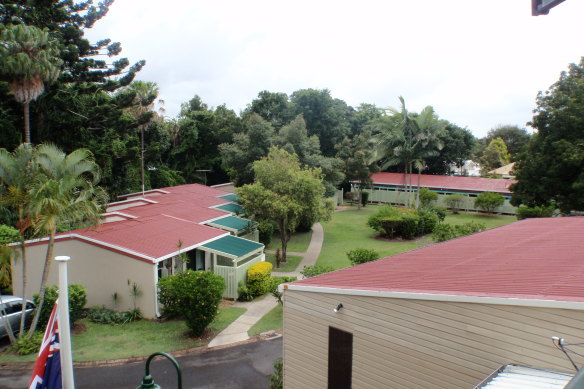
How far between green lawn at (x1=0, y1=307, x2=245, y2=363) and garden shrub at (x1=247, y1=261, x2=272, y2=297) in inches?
97.7

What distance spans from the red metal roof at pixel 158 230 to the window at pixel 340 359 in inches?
351

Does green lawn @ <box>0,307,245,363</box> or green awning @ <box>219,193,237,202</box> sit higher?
green awning @ <box>219,193,237,202</box>

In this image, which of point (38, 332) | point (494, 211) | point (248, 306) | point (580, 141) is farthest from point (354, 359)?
Answer: point (494, 211)

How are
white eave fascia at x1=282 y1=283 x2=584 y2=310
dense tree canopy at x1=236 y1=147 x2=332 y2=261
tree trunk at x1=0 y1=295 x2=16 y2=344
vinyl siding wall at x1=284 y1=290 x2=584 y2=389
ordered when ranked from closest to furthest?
white eave fascia at x1=282 y1=283 x2=584 y2=310 → vinyl siding wall at x1=284 y1=290 x2=584 y2=389 → tree trunk at x1=0 y1=295 x2=16 y2=344 → dense tree canopy at x1=236 y1=147 x2=332 y2=261

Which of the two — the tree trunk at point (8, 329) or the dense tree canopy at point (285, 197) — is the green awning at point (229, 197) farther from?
the tree trunk at point (8, 329)

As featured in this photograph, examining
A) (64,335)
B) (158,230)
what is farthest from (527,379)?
(158,230)

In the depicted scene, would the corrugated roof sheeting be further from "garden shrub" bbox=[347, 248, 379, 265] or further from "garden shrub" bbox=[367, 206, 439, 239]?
"garden shrub" bbox=[367, 206, 439, 239]

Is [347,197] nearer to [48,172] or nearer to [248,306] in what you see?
[248,306]

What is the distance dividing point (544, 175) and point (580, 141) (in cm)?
282

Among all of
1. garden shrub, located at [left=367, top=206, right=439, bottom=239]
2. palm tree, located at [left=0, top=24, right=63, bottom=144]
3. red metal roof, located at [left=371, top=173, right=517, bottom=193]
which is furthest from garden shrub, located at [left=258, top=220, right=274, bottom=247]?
red metal roof, located at [left=371, top=173, right=517, bottom=193]

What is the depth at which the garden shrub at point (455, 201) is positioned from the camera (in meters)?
39.0

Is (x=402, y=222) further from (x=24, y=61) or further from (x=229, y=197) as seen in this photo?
(x=24, y=61)

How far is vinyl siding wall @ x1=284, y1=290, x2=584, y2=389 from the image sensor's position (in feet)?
16.9

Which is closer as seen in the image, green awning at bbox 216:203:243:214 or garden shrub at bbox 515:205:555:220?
green awning at bbox 216:203:243:214
